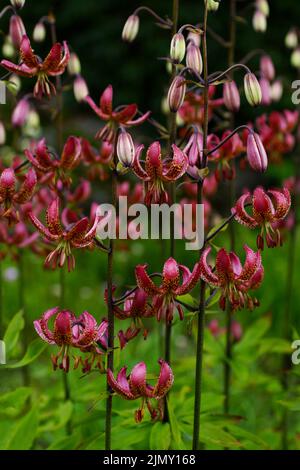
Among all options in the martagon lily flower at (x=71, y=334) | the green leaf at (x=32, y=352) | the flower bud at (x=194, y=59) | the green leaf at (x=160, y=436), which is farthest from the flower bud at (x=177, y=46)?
the green leaf at (x=160, y=436)

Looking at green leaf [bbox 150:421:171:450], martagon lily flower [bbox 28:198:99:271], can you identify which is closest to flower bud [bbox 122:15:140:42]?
martagon lily flower [bbox 28:198:99:271]

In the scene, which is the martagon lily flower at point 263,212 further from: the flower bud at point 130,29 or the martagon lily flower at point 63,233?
the flower bud at point 130,29

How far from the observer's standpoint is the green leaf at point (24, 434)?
7.11ft

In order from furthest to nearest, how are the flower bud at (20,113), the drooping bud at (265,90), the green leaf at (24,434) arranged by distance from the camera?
the drooping bud at (265,90) < the flower bud at (20,113) < the green leaf at (24,434)

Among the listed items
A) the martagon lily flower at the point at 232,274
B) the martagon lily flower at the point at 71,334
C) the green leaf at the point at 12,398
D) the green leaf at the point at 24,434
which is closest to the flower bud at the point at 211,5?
the martagon lily flower at the point at 232,274

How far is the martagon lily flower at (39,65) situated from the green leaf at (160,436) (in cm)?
87

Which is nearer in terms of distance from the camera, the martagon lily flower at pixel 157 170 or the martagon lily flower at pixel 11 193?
the martagon lily flower at pixel 157 170

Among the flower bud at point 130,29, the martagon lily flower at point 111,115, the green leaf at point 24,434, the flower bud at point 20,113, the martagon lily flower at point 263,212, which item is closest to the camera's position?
the martagon lily flower at point 263,212

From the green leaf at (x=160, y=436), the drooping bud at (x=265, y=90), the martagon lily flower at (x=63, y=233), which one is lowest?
the green leaf at (x=160, y=436)

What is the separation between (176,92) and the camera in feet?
5.34

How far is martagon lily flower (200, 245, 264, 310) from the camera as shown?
153cm

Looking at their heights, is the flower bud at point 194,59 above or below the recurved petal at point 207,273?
above

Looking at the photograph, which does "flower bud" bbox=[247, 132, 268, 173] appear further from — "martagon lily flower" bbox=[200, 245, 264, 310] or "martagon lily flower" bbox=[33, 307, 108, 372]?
"martagon lily flower" bbox=[33, 307, 108, 372]
